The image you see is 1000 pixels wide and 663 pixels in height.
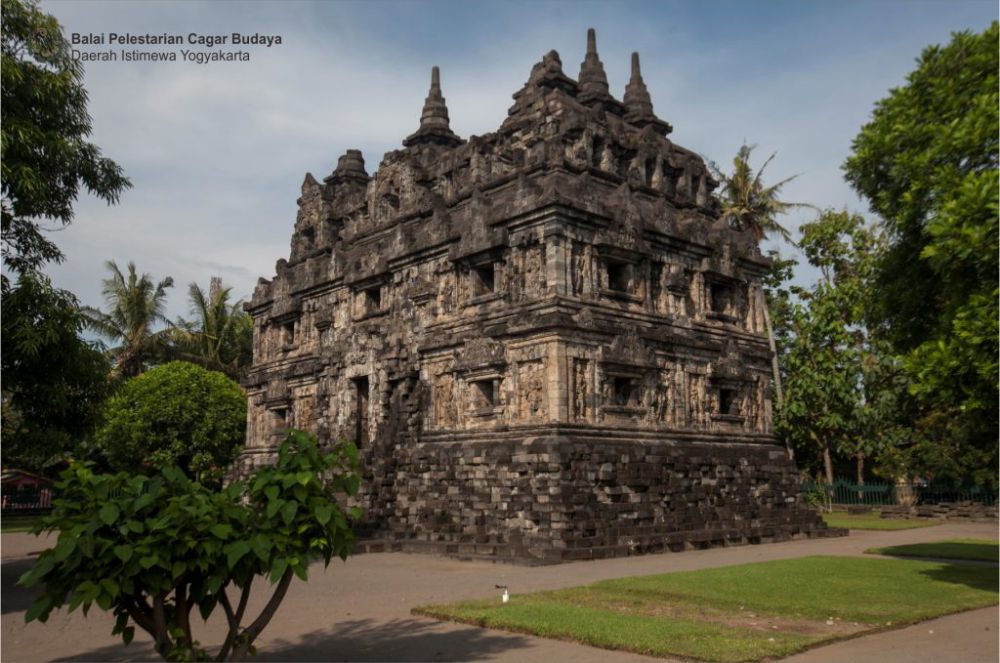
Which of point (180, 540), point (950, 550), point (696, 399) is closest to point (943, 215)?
point (180, 540)

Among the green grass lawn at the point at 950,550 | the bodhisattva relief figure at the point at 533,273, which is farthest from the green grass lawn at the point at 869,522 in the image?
the bodhisattva relief figure at the point at 533,273

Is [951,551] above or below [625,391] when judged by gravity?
below

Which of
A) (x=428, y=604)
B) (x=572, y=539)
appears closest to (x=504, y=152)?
(x=572, y=539)

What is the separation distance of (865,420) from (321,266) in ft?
68.5

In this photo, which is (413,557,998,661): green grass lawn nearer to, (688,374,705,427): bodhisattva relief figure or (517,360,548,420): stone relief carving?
(517,360,548,420): stone relief carving

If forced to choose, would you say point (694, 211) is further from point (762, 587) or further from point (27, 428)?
point (27, 428)

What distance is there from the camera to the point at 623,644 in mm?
8109

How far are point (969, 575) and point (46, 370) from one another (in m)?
14.6

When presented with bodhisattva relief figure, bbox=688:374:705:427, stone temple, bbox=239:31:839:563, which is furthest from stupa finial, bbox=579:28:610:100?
bodhisattva relief figure, bbox=688:374:705:427

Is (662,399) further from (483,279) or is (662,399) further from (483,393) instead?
(483,279)

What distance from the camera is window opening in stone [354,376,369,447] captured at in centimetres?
2336

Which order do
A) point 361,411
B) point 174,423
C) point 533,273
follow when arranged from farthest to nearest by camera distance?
point 174,423, point 361,411, point 533,273

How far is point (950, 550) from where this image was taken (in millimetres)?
18156

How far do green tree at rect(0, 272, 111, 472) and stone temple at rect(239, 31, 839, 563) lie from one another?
25.7 ft
